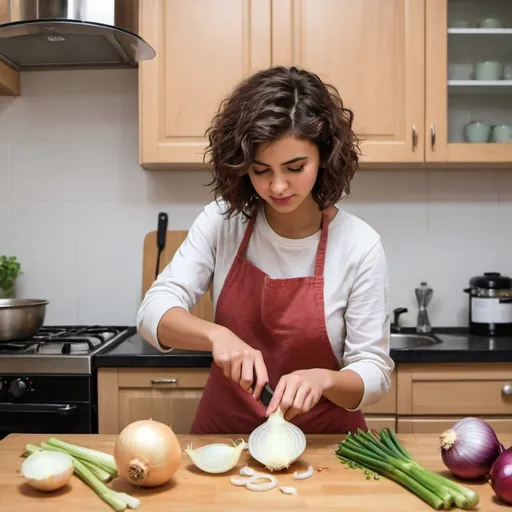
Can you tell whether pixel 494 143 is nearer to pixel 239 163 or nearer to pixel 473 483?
pixel 239 163

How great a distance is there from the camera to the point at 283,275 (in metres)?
1.57

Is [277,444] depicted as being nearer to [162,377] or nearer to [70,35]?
[162,377]

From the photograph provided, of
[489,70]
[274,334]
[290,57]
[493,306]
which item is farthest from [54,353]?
[489,70]

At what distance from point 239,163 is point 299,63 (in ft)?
3.64

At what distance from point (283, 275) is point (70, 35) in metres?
1.17

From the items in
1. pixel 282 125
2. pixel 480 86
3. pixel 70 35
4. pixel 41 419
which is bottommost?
pixel 41 419

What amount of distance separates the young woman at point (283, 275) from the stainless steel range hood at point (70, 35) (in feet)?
1.94

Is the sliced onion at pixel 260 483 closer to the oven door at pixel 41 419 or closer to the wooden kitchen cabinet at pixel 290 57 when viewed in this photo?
the oven door at pixel 41 419

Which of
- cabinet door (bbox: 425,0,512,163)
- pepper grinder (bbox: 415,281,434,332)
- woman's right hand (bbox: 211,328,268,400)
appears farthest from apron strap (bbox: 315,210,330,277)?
pepper grinder (bbox: 415,281,434,332)

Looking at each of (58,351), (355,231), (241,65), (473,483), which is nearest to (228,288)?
(355,231)

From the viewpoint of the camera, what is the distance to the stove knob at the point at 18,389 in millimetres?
2078

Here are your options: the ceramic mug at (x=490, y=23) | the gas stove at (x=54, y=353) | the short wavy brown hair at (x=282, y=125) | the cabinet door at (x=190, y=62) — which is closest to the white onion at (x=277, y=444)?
the short wavy brown hair at (x=282, y=125)

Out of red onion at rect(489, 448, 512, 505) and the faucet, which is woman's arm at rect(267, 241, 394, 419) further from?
the faucet

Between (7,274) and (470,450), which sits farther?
(7,274)
